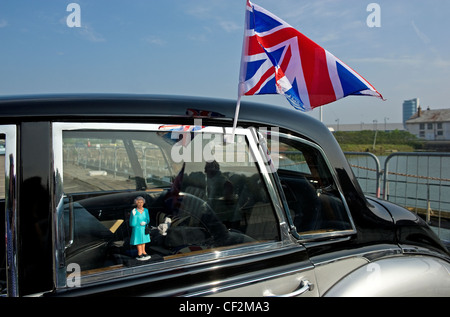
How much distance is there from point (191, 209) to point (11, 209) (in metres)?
0.83

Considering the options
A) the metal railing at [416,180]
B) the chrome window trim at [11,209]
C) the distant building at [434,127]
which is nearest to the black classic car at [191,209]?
the chrome window trim at [11,209]

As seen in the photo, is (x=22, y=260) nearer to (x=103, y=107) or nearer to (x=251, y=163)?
(x=103, y=107)

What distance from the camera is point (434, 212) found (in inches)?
239

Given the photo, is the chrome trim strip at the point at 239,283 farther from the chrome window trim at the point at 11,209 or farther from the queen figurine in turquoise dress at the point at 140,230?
the chrome window trim at the point at 11,209

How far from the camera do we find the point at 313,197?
2061 mm

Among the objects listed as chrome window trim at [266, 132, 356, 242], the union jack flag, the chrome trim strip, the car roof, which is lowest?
the chrome trim strip

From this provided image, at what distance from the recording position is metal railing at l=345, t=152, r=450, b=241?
225 inches

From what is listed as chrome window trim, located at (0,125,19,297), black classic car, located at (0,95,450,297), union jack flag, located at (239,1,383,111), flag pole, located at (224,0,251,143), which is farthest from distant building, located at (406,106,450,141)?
chrome window trim, located at (0,125,19,297)

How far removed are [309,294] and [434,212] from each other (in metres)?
5.47

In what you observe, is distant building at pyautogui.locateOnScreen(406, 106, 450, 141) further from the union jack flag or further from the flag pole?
the flag pole

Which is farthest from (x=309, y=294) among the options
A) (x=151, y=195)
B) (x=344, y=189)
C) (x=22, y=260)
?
(x=22, y=260)

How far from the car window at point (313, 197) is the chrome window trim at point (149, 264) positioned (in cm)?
17

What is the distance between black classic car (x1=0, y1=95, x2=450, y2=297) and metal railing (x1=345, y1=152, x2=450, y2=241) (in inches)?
156

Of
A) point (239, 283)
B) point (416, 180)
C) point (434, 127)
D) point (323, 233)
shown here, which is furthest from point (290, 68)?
point (434, 127)
